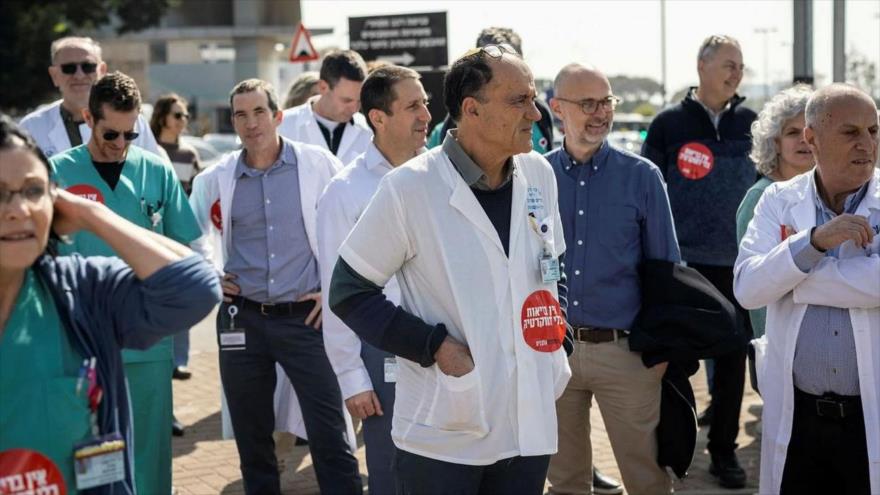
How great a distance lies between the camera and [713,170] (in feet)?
24.4

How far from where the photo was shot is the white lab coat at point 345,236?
521cm

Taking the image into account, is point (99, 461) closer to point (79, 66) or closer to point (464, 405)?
point (464, 405)

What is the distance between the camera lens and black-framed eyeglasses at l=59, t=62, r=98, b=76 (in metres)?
7.50

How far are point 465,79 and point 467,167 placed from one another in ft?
1.07

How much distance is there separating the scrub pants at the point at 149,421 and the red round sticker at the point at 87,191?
2.54ft

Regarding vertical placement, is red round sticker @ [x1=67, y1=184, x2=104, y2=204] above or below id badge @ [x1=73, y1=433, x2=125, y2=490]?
above

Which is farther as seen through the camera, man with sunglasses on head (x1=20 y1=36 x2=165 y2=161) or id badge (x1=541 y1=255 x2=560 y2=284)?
man with sunglasses on head (x1=20 y1=36 x2=165 y2=161)

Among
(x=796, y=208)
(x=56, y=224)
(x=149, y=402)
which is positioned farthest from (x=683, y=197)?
(x=56, y=224)

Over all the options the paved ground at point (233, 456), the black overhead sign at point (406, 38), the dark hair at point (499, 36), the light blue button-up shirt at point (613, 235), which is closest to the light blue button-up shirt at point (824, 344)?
the light blue button-up shirt at point (613, 235)

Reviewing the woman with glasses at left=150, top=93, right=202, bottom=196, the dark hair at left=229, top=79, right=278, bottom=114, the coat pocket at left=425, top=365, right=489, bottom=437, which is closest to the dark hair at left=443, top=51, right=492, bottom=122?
the coat pocket at left=425, top=365, right=489, bottom=437

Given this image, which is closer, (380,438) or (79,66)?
(380,438)

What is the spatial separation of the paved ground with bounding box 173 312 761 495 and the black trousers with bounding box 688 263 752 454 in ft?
0.78

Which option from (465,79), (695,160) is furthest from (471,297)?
(695,160)

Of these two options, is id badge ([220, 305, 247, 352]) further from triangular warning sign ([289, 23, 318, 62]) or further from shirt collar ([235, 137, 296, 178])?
triangular warning sign ([289, 23, 318, 62])
